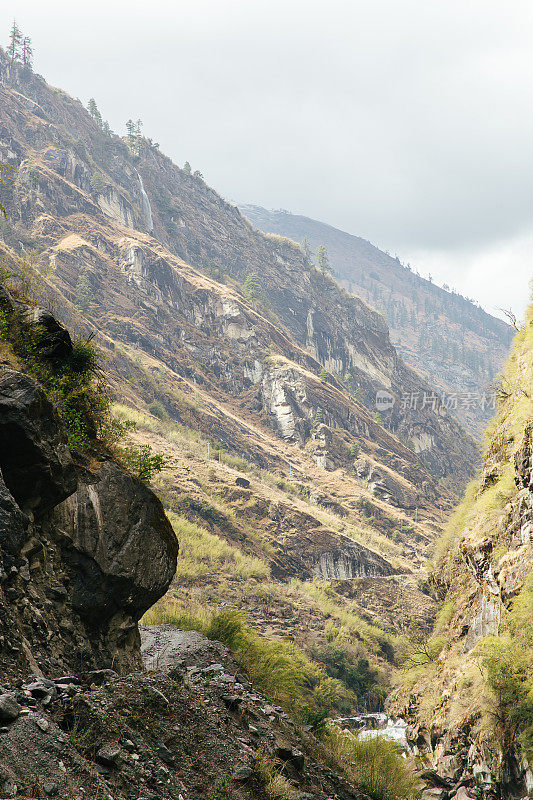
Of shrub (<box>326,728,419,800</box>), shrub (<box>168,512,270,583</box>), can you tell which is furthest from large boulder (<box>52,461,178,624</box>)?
shrub (<box>168,512,270,583</box>)

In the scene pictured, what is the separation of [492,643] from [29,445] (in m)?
16.2

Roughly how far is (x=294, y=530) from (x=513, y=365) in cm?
3501

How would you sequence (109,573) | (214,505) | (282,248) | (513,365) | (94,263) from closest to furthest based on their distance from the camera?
(109,573) → (513,365) → (214,505) → (94,263) → (282,248)

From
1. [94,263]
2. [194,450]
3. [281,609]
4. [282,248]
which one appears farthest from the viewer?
[282,248]

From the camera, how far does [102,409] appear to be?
1048cm

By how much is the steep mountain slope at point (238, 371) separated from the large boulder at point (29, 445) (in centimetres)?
2850

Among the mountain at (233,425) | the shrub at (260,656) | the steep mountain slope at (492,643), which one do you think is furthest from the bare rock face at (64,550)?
the steep mountain slope at (492,643)

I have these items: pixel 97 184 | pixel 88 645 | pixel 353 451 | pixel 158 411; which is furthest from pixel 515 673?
pixel 97 184

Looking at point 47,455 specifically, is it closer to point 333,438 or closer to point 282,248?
point 333,438

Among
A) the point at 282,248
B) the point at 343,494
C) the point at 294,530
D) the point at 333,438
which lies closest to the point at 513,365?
the point at 294,530

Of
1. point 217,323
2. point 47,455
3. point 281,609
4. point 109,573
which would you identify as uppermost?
point 217,323

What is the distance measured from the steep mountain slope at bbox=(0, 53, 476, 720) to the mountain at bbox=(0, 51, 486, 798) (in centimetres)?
37

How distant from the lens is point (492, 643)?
16844mm

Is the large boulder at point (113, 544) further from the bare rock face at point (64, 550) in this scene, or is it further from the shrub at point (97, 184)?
the shrub at point (97, 184)
